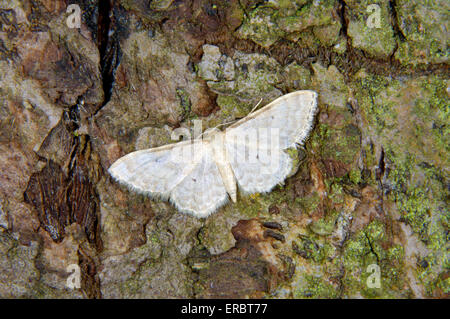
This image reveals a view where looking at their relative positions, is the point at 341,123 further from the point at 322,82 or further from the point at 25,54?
the point at 25,54

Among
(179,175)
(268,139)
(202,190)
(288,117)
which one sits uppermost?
(288,117)

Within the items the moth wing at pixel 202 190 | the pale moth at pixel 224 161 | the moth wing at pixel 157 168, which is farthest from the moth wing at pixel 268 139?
the moth wing at pixel 157 168

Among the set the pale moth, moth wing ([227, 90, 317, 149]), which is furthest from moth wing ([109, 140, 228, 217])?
moth wing ([227, 90, 317, 149])

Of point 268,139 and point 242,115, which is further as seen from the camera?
A: point 268,139

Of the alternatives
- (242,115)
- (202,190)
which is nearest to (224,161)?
(202,190)

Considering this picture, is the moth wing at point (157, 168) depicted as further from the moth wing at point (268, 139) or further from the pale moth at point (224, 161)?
the moth wing at point (268, 139)

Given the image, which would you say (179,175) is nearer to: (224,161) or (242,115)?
(224,161)
